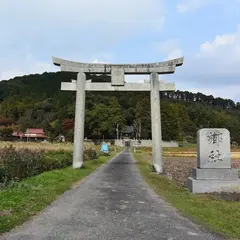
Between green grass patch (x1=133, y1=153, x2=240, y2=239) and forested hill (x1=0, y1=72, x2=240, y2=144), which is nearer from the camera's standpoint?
green grass patch (x1=133, y1=153, x2=240, y2=239)

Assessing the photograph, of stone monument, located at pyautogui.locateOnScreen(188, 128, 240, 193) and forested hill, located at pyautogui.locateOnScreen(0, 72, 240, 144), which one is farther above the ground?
forested hill, located at pyautogui.locateOnScreen(0, 72, 240, 144)

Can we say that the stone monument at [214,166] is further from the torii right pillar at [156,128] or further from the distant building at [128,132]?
the distant building at [128,132]

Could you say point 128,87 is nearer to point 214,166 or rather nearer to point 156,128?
point 156,128

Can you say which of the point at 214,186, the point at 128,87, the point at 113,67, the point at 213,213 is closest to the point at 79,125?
the point at 128,87

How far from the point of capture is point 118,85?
20969mm

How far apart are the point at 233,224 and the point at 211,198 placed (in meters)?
4.28

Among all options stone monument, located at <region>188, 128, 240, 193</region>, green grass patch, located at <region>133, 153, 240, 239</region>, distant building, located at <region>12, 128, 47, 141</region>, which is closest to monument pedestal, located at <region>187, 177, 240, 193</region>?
stone monument, located at <region>188, 128, 240, 193</region>

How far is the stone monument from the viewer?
12.6 metres

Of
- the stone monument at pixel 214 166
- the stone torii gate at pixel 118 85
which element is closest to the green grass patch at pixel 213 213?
the stone monument at pixel 214 166

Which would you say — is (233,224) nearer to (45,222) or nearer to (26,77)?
(45,222)

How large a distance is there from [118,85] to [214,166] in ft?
32.3

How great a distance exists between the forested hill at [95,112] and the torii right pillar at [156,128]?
3894 centimetres

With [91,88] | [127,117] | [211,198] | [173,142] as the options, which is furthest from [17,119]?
[211,198]

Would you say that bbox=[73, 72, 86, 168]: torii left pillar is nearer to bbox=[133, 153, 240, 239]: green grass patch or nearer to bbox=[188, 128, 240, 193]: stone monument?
bbox=[188, 128, 240, 193]: stone monument
